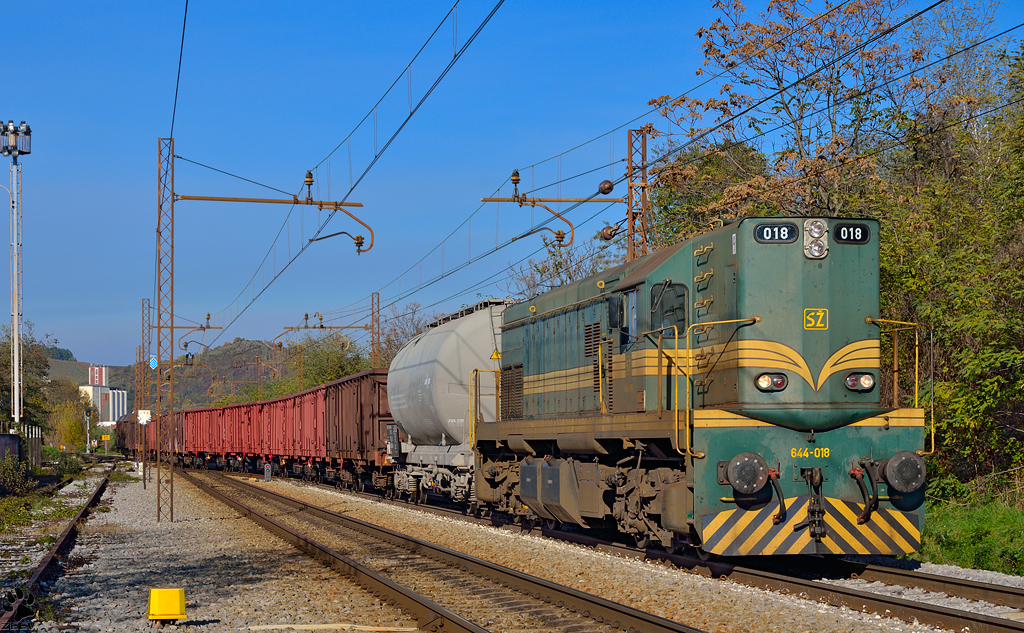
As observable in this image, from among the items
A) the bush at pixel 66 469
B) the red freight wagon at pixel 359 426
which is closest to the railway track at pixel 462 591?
the red freight wagon at pixel 359 426

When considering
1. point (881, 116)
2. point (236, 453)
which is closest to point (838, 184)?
point (881, 116)

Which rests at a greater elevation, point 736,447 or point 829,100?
point 829,100

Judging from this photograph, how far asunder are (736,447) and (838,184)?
10183 mm

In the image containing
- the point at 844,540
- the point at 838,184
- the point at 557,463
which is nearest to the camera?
the point at 844,540

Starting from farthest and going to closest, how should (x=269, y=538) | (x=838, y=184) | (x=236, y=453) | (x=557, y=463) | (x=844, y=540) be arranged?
1. (x=236, y=453)
2. (x=838, y=184)
3. (x=269, y=538)
4. (x=557, y=463)
5. (x=844, y=540)

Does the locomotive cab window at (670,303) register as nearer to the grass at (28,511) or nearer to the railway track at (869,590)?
the railway track at (869,590)

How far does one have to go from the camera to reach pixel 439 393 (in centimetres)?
1845

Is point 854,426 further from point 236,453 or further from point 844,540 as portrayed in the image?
point 236,453

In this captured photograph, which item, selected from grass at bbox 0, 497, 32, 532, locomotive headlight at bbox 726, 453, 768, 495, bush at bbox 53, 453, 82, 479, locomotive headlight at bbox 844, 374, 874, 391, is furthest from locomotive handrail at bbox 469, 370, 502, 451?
bush at bbox 53, 453, 82, 479

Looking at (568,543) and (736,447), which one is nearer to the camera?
(736,447)

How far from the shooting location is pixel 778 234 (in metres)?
10.2

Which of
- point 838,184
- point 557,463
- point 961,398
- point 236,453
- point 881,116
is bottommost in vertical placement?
point 236,453

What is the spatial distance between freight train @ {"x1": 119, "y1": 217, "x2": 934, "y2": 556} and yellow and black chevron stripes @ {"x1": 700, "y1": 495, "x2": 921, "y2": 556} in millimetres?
15

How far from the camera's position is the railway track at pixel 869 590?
7.75 m
